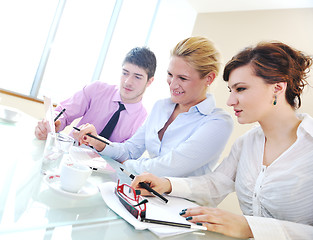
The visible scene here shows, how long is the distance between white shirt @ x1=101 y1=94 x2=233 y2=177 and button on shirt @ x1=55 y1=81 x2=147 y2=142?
0.38 m

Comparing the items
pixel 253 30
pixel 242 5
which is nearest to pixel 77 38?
pixel 242 5

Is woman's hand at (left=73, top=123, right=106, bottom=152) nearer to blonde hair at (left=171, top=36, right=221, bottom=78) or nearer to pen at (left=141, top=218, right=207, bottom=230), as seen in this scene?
blonde hair at (left=171, top=36, right=221, bottom=78)

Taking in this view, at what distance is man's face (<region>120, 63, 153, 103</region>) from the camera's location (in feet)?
6.59

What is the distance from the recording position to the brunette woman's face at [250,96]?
111 cm

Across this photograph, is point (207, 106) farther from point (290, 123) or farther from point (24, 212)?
point (24, 212)

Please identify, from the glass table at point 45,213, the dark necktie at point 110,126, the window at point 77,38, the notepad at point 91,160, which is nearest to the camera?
the glass table at point 45,213

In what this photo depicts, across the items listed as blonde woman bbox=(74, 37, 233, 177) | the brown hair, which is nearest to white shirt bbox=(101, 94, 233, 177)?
blonde woman bbox=(74, 37, 233, 177)

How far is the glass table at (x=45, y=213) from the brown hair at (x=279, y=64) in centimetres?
67

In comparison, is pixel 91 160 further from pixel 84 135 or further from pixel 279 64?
pixel 279 64

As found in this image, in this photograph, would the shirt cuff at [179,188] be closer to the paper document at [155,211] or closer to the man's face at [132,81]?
the paper document at [155,211]

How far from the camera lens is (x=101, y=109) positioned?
2.09m

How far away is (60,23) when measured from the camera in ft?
11.6

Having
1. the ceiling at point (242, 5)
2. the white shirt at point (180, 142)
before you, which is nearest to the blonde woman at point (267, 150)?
the white shirt at point (180, 142)

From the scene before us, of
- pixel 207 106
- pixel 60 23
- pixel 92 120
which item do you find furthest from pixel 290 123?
pixel 60 23
